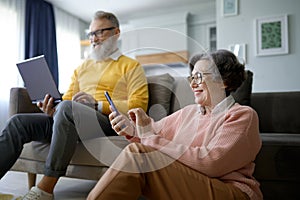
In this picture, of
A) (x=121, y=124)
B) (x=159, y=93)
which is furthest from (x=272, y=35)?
(x=121, y=124)

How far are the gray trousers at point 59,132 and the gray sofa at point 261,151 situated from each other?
7 cm

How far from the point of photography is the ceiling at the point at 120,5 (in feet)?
13.0

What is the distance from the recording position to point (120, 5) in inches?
161

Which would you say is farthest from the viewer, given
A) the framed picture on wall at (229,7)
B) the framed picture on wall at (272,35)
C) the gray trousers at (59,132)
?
the framed picture on wall at (229,7)

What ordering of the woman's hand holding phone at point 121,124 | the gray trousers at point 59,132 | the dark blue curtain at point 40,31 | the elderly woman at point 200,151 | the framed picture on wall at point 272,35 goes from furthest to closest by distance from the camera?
the dark blue curtain at point 40,31, the framed picture on wall at point 272,35, the gray trousers at point 59,132, the woman's hand holding phone at point 121,124, the elderly woman at point 200,151

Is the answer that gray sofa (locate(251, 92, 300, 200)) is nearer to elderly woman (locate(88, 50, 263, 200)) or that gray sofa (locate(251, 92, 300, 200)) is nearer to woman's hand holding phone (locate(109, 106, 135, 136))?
elderly woman (locate(88, 50, 263, 200))

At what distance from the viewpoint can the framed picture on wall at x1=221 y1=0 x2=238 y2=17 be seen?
3098 millimetres

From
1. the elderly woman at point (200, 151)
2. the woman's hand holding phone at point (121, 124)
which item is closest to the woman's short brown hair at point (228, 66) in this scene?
the elderly woman at point (200, 151)

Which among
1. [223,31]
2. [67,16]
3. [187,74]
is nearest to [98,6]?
[67,16]

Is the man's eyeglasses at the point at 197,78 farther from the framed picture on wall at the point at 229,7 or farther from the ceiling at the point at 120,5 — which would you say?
the ceiling at the point at 120,5

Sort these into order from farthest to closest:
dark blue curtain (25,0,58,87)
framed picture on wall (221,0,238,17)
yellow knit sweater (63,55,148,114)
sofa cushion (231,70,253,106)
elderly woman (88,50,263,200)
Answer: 1. dark blue curtain (25,0,58,87)
2. framed picture on wall (221,0,238,17)
3. sofa cushion (231,70,253,106)
4. yellow knit sweater (63,55,148,114)
5. elderly woman (88,50,263,200)

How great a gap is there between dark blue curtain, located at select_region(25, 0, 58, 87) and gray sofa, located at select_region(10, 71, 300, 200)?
2.32m

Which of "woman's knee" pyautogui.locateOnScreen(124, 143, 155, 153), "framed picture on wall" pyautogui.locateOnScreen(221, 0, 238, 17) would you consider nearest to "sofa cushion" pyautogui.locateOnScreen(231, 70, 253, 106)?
"woman's knee" pyautogui.locateOnScreen(124, 143, 155, 153)

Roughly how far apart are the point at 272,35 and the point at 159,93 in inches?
82.6
